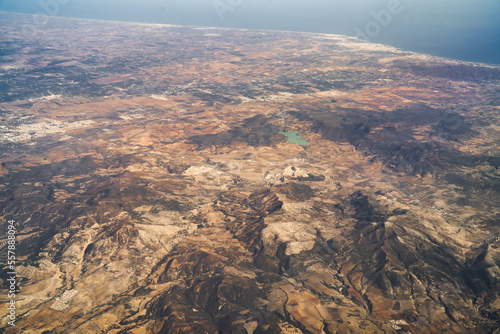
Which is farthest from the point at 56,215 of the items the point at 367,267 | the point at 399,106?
the point at 399,106

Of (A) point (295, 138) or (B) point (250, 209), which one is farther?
(A) point (295, 138)

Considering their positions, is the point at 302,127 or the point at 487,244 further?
the point at 302,127

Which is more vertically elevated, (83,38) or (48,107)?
(83,38)

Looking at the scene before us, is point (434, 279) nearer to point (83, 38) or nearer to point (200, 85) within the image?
point (200, 85)

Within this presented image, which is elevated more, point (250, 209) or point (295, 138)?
point (295, 138)

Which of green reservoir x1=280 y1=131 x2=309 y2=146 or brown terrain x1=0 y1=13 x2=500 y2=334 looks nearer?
brown terrain x1=0 y1=13 x2=500 y2=334
